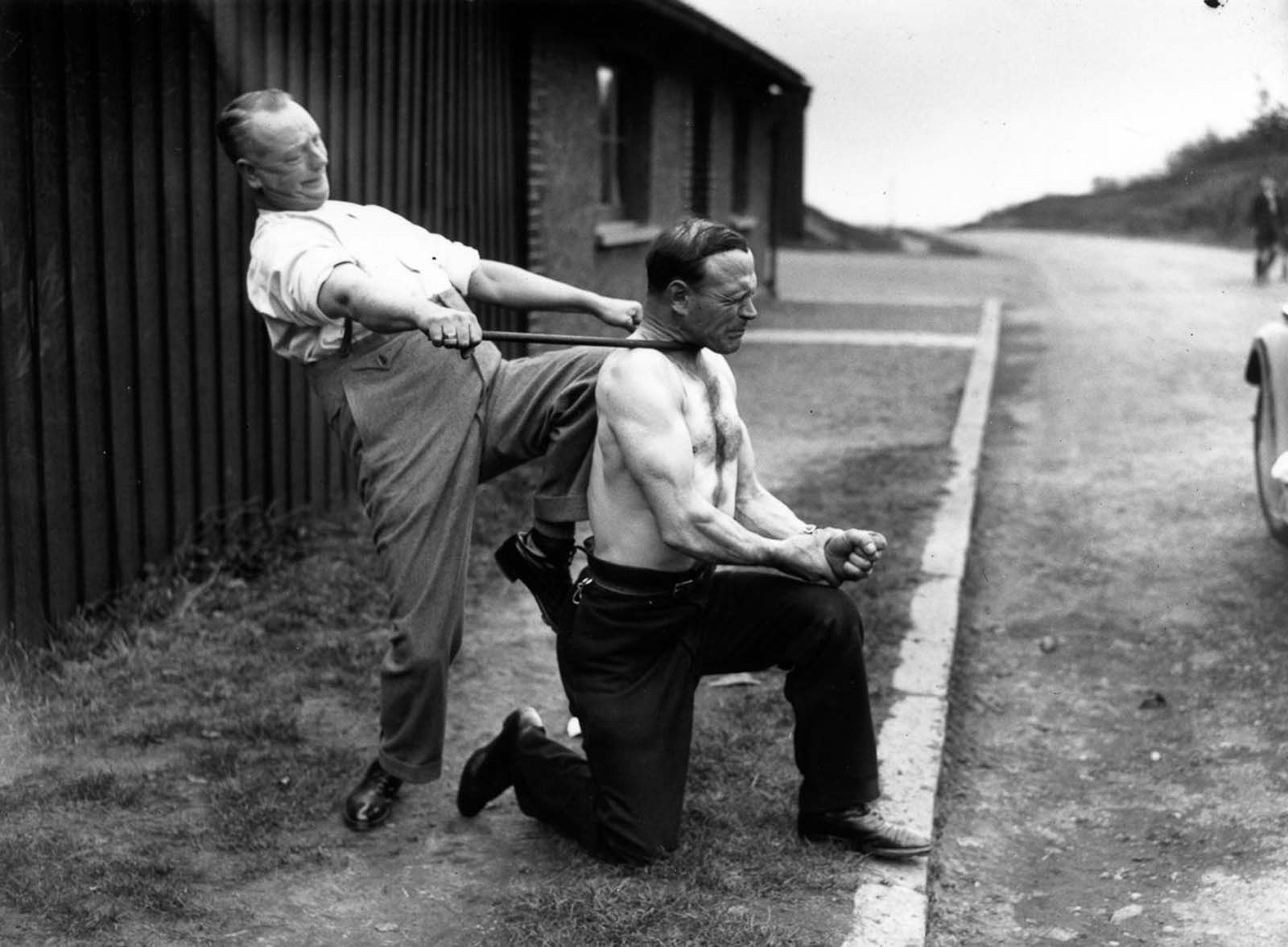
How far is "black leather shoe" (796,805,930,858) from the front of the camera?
12.6 ft

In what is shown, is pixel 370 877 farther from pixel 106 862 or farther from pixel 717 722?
pixel 717 722

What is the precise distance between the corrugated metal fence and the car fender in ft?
13.2

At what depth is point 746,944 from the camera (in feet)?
10.9

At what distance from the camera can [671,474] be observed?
355cm

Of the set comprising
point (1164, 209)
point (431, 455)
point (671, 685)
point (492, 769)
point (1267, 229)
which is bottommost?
point (492, 769)

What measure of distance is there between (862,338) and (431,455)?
11624mm

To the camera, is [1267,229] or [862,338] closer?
[862,338]

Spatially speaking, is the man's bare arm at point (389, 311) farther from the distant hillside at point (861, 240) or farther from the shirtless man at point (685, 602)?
the distant hillside at point (861, 240)

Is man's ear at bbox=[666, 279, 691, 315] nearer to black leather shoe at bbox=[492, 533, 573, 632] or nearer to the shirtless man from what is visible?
the shirtless man

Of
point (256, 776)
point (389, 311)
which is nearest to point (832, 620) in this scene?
point (389, 311)

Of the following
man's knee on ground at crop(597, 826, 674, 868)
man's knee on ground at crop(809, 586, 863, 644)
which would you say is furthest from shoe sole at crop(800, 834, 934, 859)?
man's knee on ground at crop(809, 586, 863, 644)

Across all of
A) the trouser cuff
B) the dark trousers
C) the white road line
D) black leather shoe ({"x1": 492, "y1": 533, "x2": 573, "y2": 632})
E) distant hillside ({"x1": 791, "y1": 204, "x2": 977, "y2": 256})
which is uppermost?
distant hillside ({"x1": 791, "y1": 204, "x2": 977, "y2": 256})

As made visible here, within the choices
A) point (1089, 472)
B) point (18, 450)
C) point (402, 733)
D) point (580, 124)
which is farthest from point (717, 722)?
point (580, 124)

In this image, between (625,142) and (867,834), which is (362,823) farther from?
(625,142)
